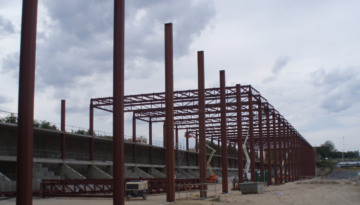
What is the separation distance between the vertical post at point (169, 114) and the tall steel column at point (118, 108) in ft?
19.1

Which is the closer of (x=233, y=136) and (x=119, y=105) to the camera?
(x=119, y=105)

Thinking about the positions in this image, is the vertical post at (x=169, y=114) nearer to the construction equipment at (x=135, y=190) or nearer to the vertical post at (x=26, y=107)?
the construction equipment at (x=135, y=190)

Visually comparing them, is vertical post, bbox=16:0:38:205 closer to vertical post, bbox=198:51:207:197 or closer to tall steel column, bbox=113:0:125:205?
tall steel column, bbox=113:0:125:205

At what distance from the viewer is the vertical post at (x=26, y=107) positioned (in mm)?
11031

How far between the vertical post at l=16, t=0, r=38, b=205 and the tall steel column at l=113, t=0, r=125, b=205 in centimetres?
399

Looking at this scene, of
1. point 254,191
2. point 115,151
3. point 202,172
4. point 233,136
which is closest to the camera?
point 115,151

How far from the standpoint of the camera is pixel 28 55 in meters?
11.4

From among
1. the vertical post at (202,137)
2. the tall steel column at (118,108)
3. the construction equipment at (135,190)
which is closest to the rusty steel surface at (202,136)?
the vertical post at (202,137)

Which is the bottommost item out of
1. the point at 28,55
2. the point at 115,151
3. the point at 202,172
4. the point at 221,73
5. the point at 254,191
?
the point at 254,191

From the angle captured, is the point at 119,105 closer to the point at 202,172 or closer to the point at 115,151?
the point at 115,151

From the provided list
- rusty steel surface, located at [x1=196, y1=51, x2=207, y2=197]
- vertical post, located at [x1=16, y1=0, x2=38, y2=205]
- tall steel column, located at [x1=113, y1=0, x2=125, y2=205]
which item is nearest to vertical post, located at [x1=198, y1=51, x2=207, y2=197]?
rusty steel surface, located at [x1=196, y1=51, x2=207, y2=197]

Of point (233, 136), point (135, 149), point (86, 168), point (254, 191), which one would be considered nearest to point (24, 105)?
point (254, 191)

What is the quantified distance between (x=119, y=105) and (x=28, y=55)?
4460mm

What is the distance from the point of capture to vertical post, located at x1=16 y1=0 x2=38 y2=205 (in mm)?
11031
